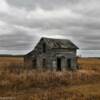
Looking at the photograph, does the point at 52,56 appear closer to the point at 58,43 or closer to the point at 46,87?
the point at 58,43

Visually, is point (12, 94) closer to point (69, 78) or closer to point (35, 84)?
point (35, 84)

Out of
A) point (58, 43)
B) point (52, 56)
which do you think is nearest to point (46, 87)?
point (52, 56)

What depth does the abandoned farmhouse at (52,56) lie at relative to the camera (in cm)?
3231

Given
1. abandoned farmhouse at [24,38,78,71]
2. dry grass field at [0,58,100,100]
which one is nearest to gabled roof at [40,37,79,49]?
abandoned farmhouse at [24,38,78,71]

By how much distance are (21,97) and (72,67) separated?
62.3 ft

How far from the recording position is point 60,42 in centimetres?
3409

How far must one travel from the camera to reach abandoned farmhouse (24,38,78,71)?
106 ft

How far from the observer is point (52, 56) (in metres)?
32.2

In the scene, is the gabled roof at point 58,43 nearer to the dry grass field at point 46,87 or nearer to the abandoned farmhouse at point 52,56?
the abandoned farmhouse at point 52,56

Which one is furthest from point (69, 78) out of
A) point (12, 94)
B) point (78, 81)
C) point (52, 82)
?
point (12, 94)

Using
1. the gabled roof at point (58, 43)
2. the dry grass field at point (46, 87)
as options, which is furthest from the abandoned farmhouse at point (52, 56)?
the dry grass field at point (46, 87)

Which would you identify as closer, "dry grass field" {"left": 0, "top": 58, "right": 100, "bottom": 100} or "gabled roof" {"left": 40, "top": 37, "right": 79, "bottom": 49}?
"dry grass field" {"left": 0, "top": 58, "right": 100, "bottom": 100}

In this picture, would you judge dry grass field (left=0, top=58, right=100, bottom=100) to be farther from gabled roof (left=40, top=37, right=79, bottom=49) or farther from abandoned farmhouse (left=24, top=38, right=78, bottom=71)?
gabled roof (left=40, top=37, right=79, bottom=49)

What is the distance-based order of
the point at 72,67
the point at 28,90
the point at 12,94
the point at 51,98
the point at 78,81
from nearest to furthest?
the point at 51,98 < the point at 12,94 < the point at 28,90 < the point at 78,81 < the point at 72,67
